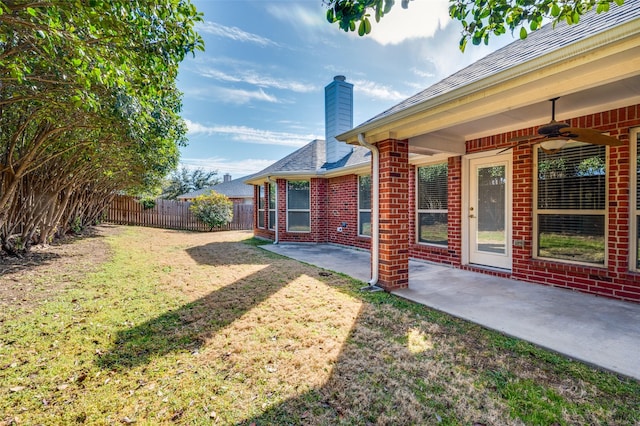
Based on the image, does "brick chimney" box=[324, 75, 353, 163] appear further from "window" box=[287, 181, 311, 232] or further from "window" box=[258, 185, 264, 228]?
"window" box=[258, 185, 264, 228]

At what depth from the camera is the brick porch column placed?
4.68m

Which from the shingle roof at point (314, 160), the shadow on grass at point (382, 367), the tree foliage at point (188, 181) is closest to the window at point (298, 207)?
the shingle roof at point (314, 160)

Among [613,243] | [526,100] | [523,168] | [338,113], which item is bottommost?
[613,243]

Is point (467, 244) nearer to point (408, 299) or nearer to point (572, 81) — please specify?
point (408, 299)

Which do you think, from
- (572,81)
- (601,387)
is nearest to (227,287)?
(601,387)

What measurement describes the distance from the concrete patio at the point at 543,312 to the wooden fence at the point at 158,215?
13.9 meters

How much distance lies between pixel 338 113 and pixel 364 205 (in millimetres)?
3779

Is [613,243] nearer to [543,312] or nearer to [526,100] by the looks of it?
[543,312]

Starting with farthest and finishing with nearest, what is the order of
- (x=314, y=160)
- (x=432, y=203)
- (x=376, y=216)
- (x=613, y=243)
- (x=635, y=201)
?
(x=314, y=160) < (x=432, y=203) < (x=376, y=216) < (x=613, y=243) < (x=635, y=201)

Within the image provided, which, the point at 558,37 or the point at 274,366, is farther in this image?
the point at 558,37

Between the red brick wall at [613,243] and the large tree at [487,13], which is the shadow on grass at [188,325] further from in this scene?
the red brick wall at [613,243]

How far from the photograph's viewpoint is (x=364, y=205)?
8.91m

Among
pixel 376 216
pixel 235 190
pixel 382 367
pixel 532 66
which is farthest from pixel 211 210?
pixel 532 66

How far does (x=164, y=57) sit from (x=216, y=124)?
20.5 meters
